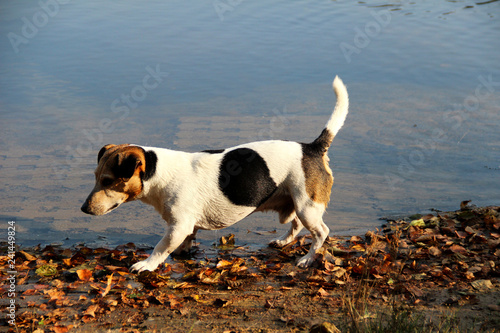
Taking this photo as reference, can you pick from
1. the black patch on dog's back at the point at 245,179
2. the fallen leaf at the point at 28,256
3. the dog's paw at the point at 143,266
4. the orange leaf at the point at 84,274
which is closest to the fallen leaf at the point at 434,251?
the black patch on dog's back at the point at 245,179

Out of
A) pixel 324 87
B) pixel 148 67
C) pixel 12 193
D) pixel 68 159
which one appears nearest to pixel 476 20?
pixel 324 87

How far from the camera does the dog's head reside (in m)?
4.98

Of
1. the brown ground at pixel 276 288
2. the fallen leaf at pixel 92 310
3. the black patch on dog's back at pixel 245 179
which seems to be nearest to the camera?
the brown ground at pixel 276 288

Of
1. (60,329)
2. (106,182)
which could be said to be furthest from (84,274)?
(60,329)

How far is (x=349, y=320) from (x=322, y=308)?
17.0 inches

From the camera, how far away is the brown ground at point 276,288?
416cm

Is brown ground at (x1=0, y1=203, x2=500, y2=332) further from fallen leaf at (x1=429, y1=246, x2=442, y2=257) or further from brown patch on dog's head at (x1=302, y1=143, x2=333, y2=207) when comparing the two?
brown patch on dog's head at (x1=302, y1=143, x2=333, y2=207)

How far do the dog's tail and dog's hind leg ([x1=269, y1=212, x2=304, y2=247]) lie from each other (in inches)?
34.5

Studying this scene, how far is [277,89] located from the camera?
462 inches

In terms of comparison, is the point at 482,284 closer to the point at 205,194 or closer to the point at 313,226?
the point at 313,226

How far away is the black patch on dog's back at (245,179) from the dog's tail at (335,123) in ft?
2.27

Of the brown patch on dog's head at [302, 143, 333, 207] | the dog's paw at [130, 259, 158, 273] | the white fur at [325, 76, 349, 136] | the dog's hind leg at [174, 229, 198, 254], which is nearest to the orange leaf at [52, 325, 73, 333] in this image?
the dog's paw at [130, 259, 158, 273]

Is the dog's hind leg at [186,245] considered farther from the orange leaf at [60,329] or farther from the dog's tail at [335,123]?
the orange leaf at [60,329]

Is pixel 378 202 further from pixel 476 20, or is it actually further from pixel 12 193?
pixel 476 20
